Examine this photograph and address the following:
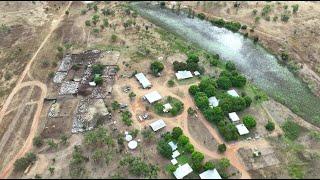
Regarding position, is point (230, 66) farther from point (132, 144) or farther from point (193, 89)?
point (132, 144)

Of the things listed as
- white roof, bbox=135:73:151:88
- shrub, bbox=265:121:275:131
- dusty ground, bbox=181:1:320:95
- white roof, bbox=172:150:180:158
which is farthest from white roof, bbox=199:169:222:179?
dusty ground, bbox=181:1:320:95

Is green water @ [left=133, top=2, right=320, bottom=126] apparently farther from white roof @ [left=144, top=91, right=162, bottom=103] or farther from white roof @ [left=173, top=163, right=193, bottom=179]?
white roof @ [left=173, top=163, right=193, bottom=179]

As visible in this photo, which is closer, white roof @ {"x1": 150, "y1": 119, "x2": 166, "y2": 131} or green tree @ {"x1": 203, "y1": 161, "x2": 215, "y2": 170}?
green tree @ {"x1": 203, "y1": 161, "x2": 215, "y2": 170}

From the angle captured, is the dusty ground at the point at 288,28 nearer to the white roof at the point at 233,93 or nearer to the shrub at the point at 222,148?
the white roof at the point at 233,93

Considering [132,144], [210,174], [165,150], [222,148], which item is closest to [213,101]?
[222,148]

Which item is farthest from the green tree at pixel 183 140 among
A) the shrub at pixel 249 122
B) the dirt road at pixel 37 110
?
the dirt road at pixel 37 110

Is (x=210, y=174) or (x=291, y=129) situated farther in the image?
(x=291, y=129)
